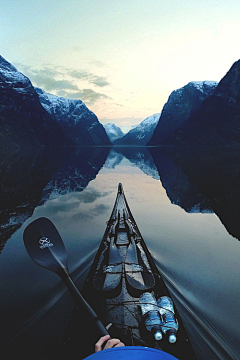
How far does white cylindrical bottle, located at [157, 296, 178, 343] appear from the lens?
3842mm

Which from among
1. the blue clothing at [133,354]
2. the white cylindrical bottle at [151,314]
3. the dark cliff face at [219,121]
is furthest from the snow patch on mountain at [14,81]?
the blue clothing at [133,354]

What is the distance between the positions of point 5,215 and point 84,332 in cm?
1233

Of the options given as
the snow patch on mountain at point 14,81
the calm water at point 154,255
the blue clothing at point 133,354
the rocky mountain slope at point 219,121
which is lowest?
the calm water at point 154,255

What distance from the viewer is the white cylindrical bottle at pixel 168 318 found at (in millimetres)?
3842

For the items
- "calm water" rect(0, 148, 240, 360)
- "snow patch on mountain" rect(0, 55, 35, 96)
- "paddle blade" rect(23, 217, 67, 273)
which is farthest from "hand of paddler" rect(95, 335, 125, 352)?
"snow patch on mountain" rect(0, 55, 35, 96)

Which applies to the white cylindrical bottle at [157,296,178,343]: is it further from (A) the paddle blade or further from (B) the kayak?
(A) the paddle blade

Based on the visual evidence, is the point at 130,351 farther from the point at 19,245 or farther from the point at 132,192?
the point at 132,192

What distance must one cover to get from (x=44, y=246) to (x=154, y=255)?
199 inches

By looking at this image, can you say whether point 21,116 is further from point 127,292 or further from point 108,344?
point 108,344

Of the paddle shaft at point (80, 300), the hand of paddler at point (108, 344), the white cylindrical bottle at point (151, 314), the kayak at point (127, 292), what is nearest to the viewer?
the hand of paddler at point (108, 344)

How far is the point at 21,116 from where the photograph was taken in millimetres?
128250

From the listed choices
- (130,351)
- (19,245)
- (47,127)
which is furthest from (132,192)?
(47,127)

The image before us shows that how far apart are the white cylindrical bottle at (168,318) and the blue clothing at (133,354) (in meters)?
2.57

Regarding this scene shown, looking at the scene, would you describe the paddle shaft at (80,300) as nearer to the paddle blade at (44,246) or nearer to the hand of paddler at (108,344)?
the paddle blade at (44,246)
